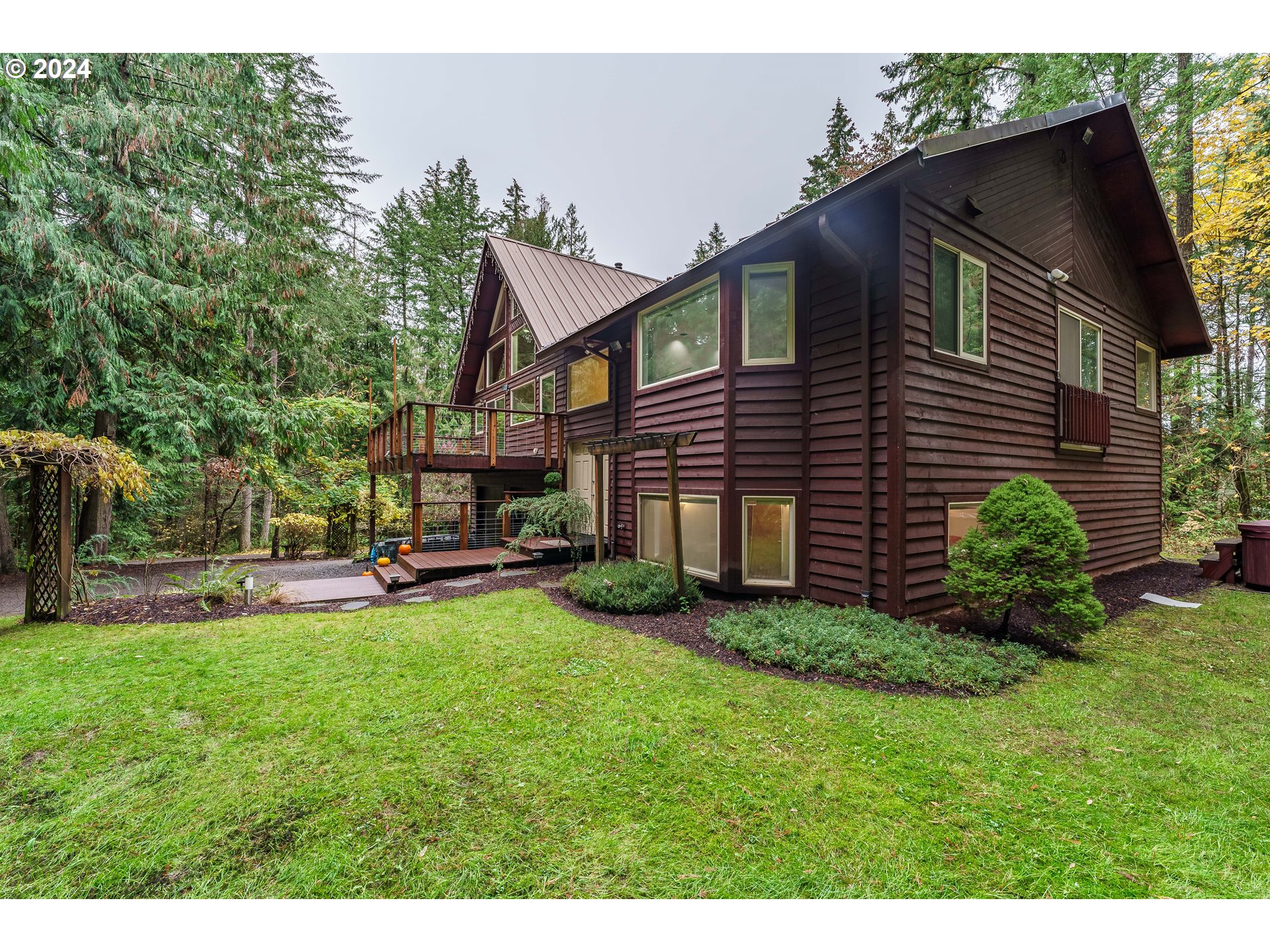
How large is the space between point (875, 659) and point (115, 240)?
13.7 meters

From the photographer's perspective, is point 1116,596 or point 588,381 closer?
point 1116,596

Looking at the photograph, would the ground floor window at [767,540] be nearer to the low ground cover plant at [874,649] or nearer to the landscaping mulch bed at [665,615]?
the landscaping mulch bed at [665,615]

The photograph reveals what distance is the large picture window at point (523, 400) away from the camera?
1235cm

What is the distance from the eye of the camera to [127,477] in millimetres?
5258

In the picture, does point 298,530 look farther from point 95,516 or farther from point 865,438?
point 865,438

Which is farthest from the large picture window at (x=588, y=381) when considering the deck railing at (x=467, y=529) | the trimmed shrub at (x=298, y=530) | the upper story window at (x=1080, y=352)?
the trimmed shrub at (x=298, y=530)

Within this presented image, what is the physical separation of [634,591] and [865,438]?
3.29 m

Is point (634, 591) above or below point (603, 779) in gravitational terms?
above

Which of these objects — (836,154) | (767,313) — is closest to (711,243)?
(836,154)

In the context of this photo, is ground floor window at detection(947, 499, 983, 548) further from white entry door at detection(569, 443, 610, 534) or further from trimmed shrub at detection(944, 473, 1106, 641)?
white entry door at detection(569, 443, 610, 534)

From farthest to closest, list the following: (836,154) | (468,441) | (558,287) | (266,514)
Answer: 1. (836,154)
2. (266,514)
3. (558,287)
4. (468,441)

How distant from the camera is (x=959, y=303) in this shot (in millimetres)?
5777

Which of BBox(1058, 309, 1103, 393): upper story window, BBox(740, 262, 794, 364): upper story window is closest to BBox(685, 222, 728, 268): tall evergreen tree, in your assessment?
BBox(1058, 309, 1103, 393): upper story window

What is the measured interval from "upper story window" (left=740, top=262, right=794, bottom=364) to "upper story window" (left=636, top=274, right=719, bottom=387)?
437mm
